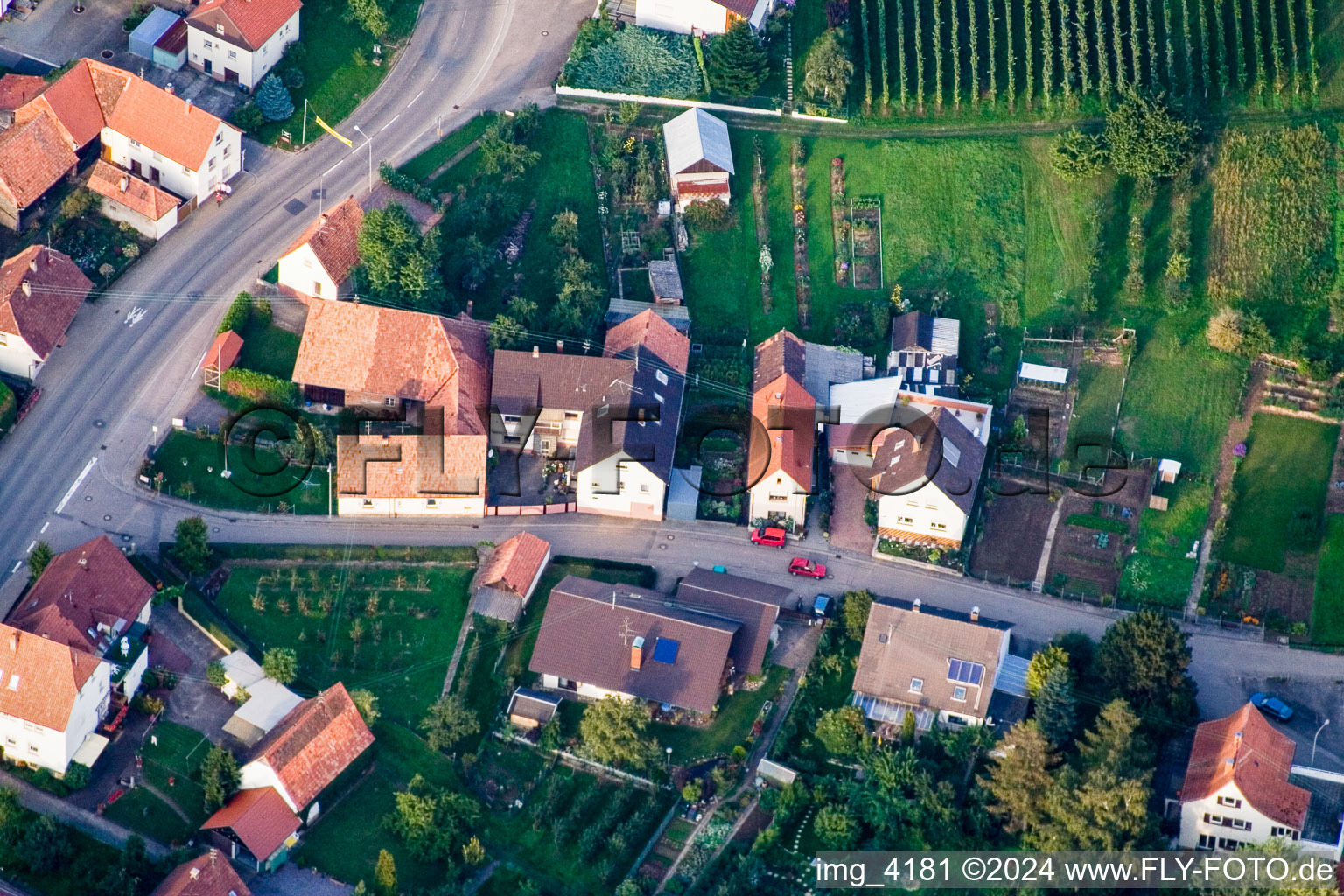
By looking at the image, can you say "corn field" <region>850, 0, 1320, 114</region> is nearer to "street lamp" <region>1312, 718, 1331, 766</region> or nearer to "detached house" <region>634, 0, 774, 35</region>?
"detached house" <region>634, 0, 774, 35</region>

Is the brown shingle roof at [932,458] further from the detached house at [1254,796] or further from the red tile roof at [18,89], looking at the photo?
the red tile roof at [18,89]

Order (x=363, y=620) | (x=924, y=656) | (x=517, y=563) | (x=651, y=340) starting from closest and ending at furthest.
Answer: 1. (x=924, y=656)
2. (x=363, y=620)
3. (x=517, y=563)
4. (x=651, y=340)

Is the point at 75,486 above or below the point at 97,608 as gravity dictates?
above

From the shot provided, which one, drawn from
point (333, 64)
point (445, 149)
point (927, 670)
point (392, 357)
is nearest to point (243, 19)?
point (333, 64)

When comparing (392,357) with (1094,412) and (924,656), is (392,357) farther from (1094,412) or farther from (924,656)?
(1094,412)

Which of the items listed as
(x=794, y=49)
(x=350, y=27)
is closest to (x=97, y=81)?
(x=350, y=27)

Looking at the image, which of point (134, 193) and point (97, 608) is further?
point (134, 193)

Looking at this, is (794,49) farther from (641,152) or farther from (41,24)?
(41,24)
